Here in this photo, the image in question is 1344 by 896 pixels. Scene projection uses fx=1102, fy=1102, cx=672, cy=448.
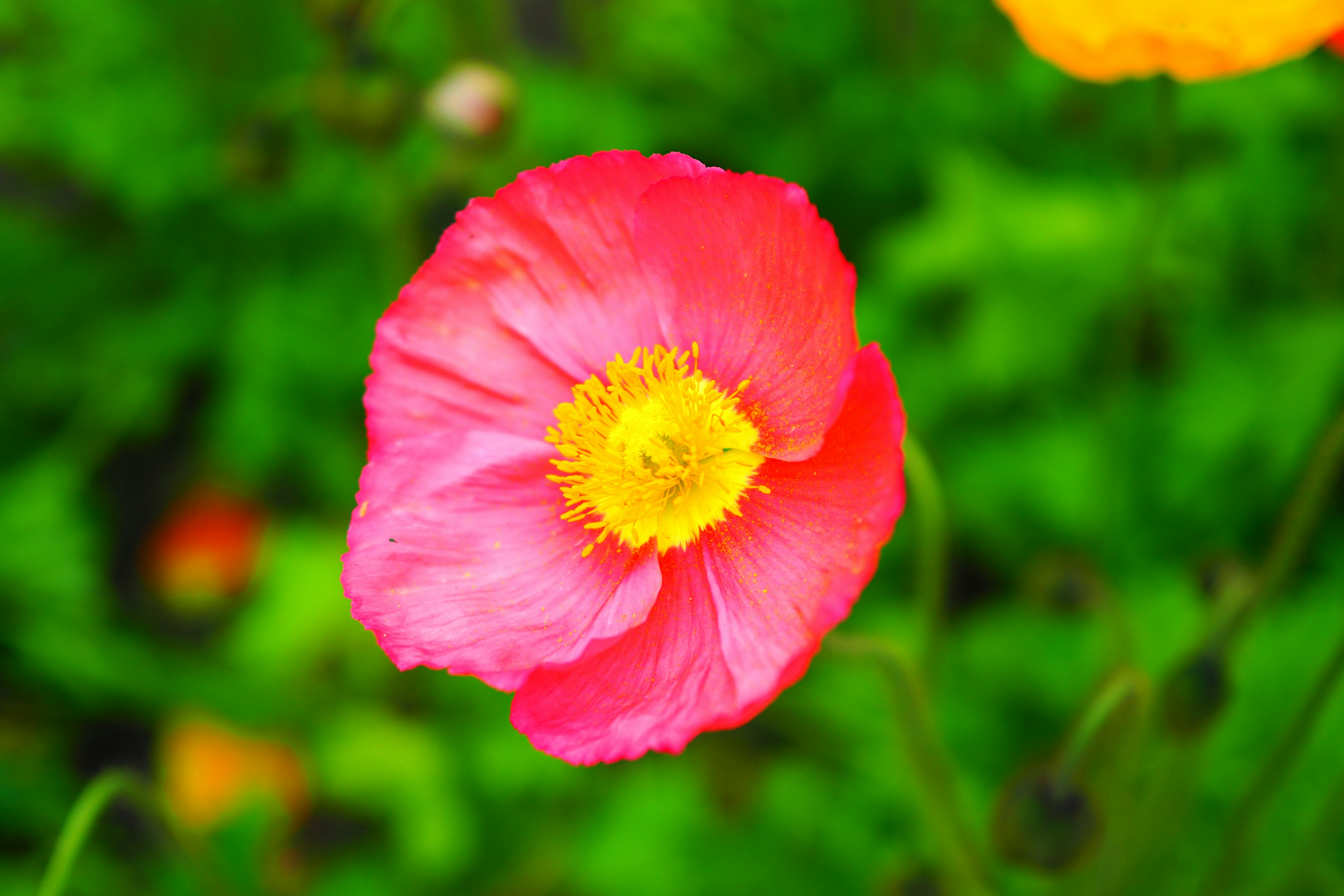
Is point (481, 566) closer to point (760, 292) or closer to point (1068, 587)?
point (760, 292)

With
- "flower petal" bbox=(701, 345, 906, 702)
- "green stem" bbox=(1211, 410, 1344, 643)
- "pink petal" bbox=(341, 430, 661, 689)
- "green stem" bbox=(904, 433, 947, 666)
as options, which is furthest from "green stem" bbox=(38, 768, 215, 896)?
"green stem" bbox=(1211, 410, 1344, 643)

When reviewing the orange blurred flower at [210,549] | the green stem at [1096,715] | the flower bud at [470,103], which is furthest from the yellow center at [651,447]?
the orange blurred flower at [210,549]

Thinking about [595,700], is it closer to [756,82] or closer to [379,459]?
[379,459]

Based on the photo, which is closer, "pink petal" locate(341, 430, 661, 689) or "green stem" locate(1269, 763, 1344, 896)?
"pink petal" locate(341, 430, 661, 689)

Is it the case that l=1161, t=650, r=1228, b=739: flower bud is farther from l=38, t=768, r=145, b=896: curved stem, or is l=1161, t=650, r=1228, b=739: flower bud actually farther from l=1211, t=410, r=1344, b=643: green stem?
l=38, t=768, r=145, b=896: curved stem

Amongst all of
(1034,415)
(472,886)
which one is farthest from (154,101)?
(1034,415)

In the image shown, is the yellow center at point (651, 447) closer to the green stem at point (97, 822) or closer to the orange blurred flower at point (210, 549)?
the green stem at point (97, 822)

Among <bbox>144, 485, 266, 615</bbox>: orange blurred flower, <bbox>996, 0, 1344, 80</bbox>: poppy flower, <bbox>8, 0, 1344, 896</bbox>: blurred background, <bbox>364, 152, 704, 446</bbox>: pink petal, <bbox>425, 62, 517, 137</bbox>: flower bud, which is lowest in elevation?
<bbox>144, 485, 266, 615</bbox>: orange blurred flower

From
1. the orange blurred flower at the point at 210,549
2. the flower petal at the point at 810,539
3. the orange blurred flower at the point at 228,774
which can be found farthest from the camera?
the orange blurred flower at the point at 210,549

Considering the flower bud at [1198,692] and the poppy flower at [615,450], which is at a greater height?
the poppy flower at [615,450]
